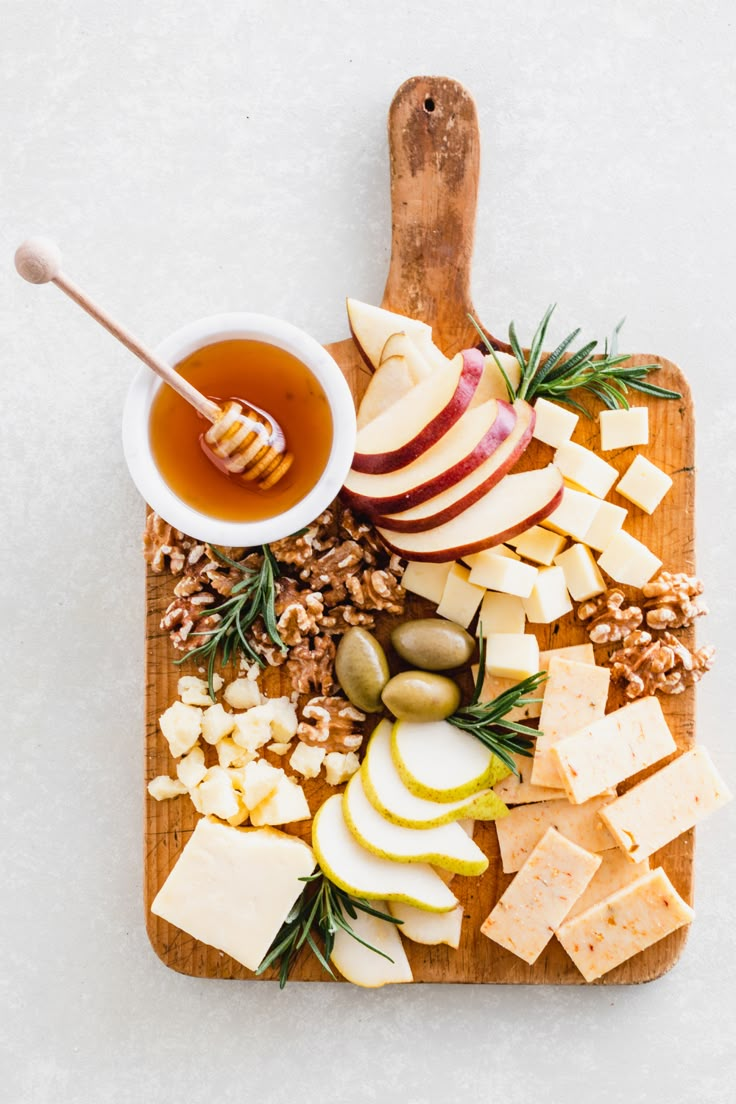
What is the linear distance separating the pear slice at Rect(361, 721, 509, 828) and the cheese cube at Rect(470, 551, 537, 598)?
0.33 m

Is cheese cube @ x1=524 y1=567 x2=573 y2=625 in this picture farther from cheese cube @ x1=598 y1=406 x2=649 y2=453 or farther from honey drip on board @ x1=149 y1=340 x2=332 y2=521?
honey drip on board @ x1=149 y1=340 x2=332 y2=521

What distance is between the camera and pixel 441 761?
1.79m

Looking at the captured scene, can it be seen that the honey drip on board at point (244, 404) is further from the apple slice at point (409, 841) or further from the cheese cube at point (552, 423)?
the apple slice at point (409, 841)

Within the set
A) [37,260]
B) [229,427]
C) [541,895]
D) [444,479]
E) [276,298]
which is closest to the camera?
[37,260]

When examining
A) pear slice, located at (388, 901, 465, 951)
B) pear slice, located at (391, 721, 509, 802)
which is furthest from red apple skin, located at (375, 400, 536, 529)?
pear slice, located at (388, 901, 465, 951)

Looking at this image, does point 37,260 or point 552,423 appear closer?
point 37,260

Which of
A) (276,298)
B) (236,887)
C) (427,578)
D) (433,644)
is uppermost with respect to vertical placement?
(276,298)

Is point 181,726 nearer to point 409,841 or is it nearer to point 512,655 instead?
point 409,841

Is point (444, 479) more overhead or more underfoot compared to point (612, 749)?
more overhead

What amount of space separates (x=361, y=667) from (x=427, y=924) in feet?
1.67

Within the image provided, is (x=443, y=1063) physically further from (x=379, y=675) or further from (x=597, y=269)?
(x=597, y=269)

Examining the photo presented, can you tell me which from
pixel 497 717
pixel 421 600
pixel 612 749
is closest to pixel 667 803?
pixel 612 749

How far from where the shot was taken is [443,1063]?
1991 mm

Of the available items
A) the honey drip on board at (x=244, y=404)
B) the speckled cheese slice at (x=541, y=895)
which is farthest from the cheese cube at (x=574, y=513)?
the speckled cheese slice at (x=541, y=895)
